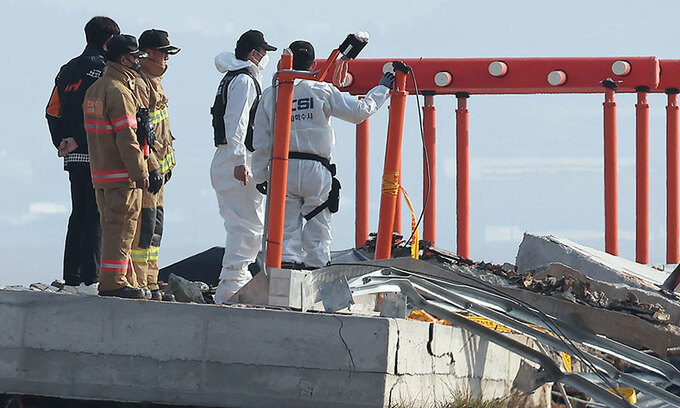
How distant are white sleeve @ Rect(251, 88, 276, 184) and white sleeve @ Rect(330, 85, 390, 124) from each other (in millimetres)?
446

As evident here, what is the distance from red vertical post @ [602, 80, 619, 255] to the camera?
14047mm

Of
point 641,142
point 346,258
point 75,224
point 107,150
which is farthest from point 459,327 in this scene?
point 641,142

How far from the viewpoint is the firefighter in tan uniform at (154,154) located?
7688 millimetres

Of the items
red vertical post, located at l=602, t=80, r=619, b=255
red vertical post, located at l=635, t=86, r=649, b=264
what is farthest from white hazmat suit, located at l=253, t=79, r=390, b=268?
red vertical post, located at l=635, t=86, r=649, b=264

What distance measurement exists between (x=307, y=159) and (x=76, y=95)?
5.33ft

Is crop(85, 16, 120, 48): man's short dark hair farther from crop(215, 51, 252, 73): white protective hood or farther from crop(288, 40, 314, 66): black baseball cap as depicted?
crop(288, 40, 314, 66): black baseball cap

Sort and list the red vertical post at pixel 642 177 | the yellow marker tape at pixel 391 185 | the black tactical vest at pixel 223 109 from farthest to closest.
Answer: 1. the red vertical post at pixel 642 177
2. the black tactical vest at pixel 223 109
3. the yellow marker tape at pixel 391 185

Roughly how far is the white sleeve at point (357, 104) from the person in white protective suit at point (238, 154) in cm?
77

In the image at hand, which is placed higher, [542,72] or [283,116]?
[542,72]

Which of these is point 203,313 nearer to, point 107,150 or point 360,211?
point 107,150

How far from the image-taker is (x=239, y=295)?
23.1 ft

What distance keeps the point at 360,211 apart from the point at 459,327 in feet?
25.0

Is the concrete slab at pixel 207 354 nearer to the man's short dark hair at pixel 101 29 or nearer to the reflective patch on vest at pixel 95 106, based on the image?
the reflective patch on vest at pixel 95 106

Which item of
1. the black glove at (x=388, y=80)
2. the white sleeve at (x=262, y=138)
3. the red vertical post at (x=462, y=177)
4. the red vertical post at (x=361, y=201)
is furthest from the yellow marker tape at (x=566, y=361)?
the red vertical post at (x=361, y=201)
